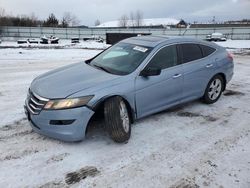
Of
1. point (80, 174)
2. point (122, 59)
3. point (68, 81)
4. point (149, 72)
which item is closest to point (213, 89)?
point (149, 72)

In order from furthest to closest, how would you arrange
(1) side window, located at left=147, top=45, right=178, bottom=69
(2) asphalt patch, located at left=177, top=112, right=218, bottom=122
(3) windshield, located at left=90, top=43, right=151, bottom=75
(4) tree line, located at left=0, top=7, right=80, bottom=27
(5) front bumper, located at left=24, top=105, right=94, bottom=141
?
(4) tree line, located at left=0, top=7, right=80, bottom=27 < (2) asphalt patch, located at left=177, top=112, right=218, bottom=122 < (1) side window, located at left=147, top=45, right=178, bottom=69 < (3) windshield, located at left=90, top=43, right=151, bottom=75 < (5) front bumper, located at left=24, top=105, right=94, bottom=141

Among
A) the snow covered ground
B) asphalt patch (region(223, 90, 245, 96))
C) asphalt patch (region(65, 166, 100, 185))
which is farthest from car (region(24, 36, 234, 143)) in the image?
asphalt patch (region(223, 90, 245, 96))

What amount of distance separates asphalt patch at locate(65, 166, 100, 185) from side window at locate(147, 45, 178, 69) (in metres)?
1.93

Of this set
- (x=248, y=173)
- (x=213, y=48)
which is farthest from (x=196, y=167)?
(x=213, y=48)

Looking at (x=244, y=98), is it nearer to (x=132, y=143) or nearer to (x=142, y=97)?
(x=142, y=97)

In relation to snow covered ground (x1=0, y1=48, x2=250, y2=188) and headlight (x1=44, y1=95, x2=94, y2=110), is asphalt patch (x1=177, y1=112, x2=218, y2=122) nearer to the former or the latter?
snow covered ground (x1=0, y1=48, x2=250, y2=188)

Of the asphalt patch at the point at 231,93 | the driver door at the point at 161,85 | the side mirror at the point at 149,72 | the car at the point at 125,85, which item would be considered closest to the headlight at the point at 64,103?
the car at the point at 125,85

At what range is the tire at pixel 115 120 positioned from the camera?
11.5ft

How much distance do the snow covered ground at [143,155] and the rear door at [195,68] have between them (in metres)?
0.48

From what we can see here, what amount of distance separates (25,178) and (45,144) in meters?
0.78

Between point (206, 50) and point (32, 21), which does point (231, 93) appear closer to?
point (206, 50)

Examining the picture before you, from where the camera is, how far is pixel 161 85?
13.9 feet

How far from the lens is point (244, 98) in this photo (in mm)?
5848

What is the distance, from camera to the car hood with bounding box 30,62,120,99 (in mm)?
3543
